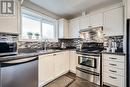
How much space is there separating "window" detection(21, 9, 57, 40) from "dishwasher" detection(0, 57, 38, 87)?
111 centimetres

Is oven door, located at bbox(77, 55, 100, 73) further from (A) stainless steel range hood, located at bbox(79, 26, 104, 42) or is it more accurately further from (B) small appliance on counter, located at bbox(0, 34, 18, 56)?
(B) small appliance on counter, located at bbox(0, 34, 18, 56)

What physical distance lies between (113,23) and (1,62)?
2864 mm

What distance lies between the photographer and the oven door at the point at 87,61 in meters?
2.77

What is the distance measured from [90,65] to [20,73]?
1942 mm

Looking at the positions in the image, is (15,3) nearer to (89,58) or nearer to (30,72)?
(30,72)

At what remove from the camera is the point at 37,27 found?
3.33 meters

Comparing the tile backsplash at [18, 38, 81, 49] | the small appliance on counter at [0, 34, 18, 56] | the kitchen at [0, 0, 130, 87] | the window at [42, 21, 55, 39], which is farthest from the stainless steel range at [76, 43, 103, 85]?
the small appliance on counter at [0, 34, 18, 56]

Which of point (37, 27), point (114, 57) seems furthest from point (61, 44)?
point (114, 57)

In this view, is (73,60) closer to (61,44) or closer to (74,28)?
(61,44)

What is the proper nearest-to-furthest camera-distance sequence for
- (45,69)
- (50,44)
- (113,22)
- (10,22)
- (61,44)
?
(10,22)
(45,69)
(113,22)
(50,44)
(61,44)

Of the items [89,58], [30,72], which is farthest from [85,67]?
[30,72]

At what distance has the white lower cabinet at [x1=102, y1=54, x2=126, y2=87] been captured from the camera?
227 centimetres

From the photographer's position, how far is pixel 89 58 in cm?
291

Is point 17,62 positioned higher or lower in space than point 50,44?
lower
